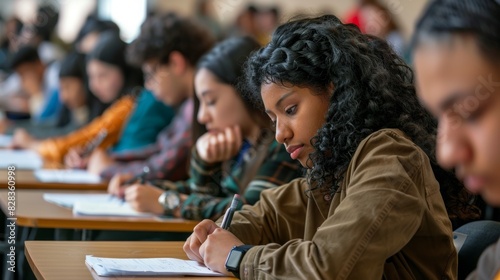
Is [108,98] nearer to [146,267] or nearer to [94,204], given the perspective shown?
[94,204]

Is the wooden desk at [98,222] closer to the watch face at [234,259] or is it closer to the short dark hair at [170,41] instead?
the watch face at [234,259]

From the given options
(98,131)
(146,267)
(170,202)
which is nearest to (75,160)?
(98,131)

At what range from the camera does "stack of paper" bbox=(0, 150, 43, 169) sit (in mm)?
3549

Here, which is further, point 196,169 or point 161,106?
point 161,106

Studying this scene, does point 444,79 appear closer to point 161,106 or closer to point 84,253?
point 84,253

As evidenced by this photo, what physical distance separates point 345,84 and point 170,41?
1869mm

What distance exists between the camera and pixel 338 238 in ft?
4.45

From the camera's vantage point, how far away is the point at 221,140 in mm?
2561

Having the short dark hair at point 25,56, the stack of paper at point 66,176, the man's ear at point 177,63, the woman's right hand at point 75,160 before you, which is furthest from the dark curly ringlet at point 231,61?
the short dark hair at point 25,56

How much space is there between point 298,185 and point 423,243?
38cm

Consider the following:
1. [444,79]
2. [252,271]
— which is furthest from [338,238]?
[444,79]

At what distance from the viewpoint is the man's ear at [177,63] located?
3.33m

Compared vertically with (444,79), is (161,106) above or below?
below

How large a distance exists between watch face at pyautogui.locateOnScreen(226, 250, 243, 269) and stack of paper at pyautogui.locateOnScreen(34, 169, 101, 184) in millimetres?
1635
